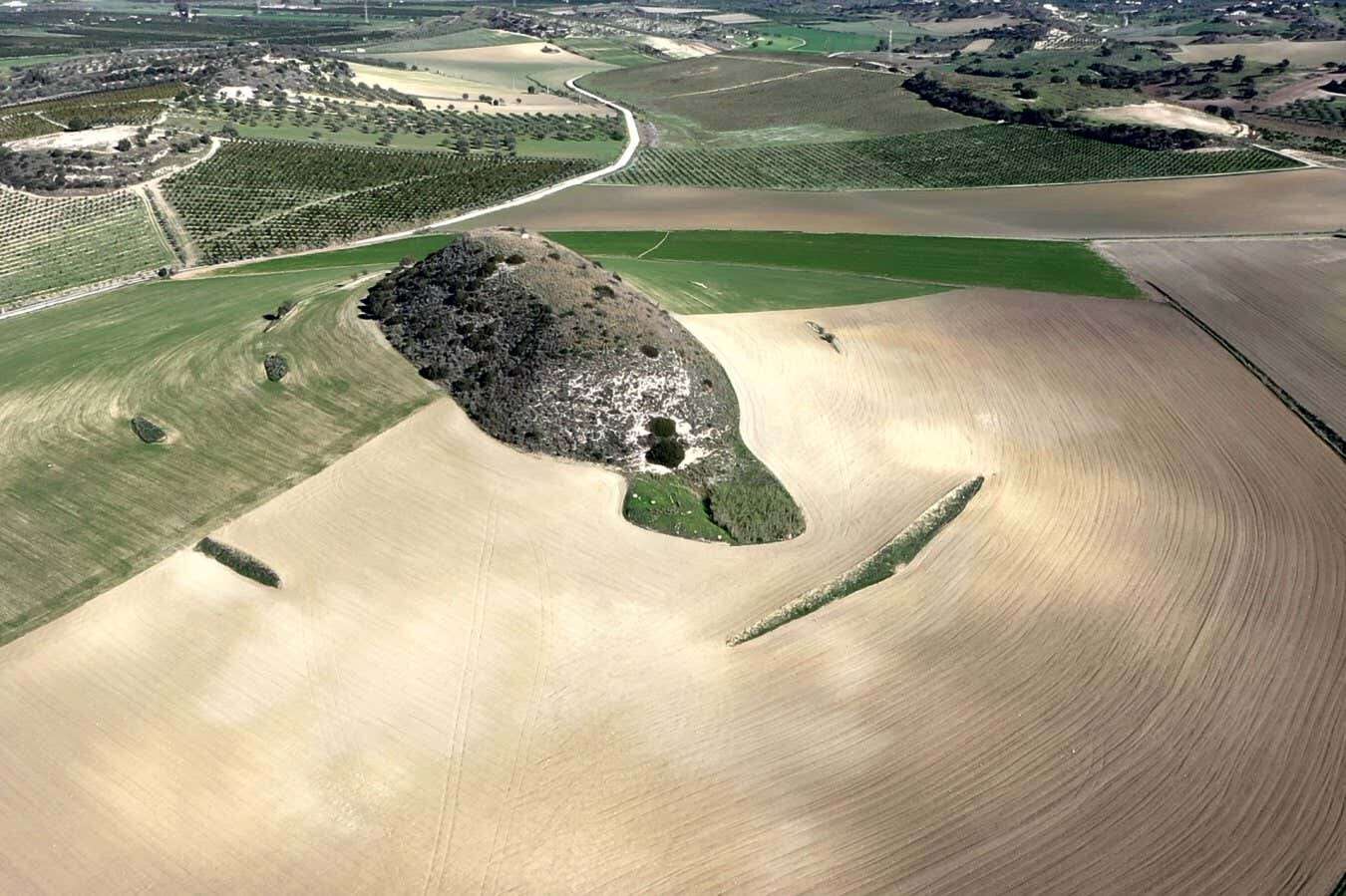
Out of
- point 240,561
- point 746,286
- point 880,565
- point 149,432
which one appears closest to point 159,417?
point 149,432

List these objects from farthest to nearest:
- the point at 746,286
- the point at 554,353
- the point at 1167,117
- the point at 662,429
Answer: the point at 1167,117 < the point at 746,286 < the point at 554,353 < the point at 662,429

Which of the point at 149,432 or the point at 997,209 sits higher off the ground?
the point at 997,209

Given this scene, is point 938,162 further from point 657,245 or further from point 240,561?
point 240,561

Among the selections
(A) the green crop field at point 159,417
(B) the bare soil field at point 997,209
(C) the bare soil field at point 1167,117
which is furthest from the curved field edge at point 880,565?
(C) the bare soil field at point 1167,117

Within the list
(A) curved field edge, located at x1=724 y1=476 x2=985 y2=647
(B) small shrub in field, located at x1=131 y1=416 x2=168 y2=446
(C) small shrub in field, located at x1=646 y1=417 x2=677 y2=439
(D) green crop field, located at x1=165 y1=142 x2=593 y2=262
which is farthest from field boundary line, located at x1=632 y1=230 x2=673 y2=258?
(A) curved field edge, located at x1=724 y1=476 x2=985 y2=647

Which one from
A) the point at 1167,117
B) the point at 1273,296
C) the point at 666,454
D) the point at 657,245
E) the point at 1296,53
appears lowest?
the point at 666,454

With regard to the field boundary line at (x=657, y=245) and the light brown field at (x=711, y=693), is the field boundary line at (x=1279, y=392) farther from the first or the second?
the field boundary line at (x=657, y=245)

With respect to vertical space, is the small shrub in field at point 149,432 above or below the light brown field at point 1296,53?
below
